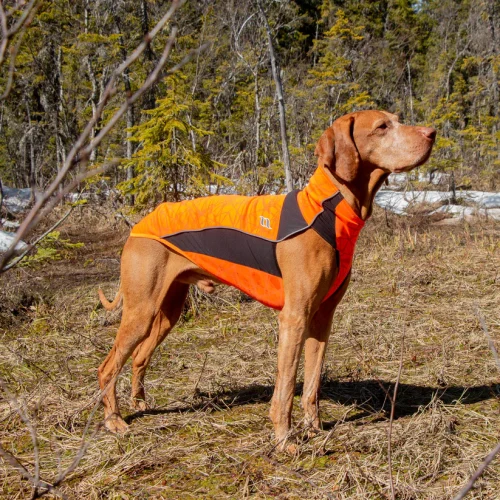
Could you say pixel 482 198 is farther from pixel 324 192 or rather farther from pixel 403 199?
pixel 324 192

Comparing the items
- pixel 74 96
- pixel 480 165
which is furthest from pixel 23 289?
pixel 480 165

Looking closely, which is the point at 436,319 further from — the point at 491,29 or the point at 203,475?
the point at 491,29

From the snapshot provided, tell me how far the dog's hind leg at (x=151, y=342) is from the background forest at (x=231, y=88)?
1851 mm

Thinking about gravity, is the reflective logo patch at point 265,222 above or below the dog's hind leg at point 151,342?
above

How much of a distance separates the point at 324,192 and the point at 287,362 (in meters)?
0.92

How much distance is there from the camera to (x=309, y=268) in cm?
280

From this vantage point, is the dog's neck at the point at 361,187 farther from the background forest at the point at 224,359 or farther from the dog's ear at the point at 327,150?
the background forest at the point at 224,359

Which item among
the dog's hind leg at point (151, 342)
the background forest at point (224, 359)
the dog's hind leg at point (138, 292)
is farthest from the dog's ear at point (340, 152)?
the dog's hind leg at point (151, 342)

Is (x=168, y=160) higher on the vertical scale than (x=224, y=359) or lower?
higher

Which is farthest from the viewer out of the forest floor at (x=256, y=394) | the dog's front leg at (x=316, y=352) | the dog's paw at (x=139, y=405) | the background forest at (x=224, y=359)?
the dog's paw at (x=139, y=405)

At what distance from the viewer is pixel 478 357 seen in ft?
Result: 13.3

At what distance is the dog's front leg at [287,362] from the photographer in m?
2.80

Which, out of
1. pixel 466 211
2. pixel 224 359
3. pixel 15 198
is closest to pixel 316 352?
pixel 224 359

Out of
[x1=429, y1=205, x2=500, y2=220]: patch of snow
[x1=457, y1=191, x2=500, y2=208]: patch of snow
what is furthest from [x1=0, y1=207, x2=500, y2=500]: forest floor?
[x1=457, y1=191, x2=500, y2=208]: patch of snow
